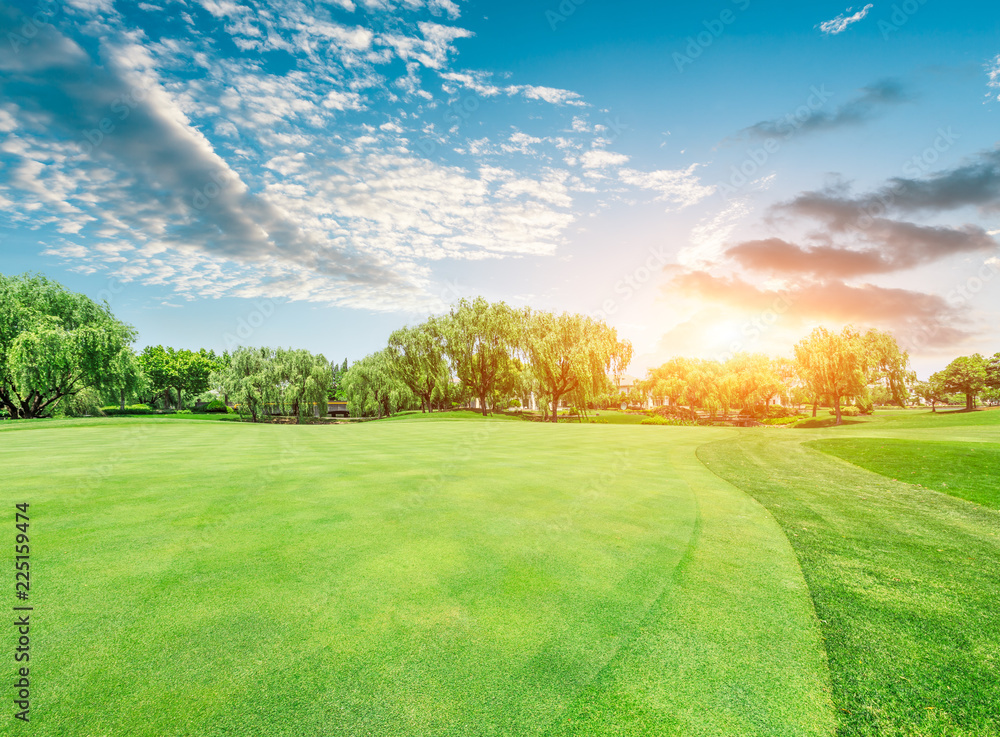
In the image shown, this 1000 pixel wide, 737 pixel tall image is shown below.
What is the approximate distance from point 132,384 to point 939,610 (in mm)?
48417

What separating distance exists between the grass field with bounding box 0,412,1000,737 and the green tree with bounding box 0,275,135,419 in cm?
3483

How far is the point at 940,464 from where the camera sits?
1239 centimetres

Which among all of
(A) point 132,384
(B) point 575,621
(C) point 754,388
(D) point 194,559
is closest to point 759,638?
(B) point 575,621

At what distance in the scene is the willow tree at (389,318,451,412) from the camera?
50531 millimetres

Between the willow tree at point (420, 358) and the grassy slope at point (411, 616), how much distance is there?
1659 inches

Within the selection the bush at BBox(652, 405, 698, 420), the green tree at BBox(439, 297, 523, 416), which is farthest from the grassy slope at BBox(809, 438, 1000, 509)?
the bush at BBox(652, 405, 698, 420)

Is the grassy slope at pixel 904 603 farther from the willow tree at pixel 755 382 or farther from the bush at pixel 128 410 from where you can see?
the bush at pixel 128 410

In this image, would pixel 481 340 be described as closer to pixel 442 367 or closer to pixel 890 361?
pixel 442 367

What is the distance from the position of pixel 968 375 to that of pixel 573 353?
176ft

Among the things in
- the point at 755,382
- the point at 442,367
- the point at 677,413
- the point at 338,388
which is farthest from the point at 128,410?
the point at 755,382

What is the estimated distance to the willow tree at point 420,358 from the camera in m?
50.5

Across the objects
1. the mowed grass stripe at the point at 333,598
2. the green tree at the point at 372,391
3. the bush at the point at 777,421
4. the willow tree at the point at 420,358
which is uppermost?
→ the willow tree at the point at 420,358

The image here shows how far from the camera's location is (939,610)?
4.39 metres

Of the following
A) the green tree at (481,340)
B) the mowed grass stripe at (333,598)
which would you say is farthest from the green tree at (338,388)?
the mowed grass stripe at (333,598)
